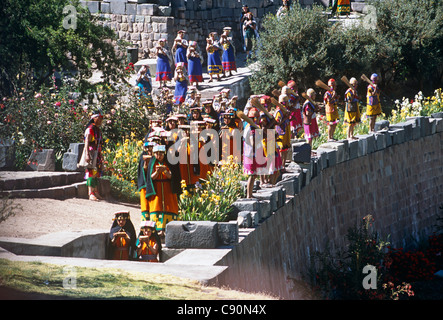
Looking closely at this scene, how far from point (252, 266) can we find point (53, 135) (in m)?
6.46

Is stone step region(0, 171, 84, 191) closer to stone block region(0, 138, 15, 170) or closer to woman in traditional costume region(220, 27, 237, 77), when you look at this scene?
stone block region(0, 138, 15, 170)

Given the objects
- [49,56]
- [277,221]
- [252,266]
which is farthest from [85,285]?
[49,56]

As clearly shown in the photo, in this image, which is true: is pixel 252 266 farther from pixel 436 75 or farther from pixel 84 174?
pixel 436 75

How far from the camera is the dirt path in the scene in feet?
38.1

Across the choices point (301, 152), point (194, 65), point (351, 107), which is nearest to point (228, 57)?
point (194, 65)

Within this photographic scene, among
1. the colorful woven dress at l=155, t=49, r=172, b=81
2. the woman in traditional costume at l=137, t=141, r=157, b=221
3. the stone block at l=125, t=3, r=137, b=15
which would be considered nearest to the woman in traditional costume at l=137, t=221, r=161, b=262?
the woman in traditional costume at l=137, t=141, r=157, b=221

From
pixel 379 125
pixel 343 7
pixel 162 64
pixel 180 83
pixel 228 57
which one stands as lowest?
pixel 379 125

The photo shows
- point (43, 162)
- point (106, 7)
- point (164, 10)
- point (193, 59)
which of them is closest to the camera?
point (43, 162)

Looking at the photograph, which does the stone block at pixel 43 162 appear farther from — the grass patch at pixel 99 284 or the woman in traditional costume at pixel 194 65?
the woman in traditional costume at pixel 194 65

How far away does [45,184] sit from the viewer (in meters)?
→ 14.6

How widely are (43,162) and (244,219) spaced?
541cm

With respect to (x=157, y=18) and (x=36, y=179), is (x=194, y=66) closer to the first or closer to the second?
(x=157, y=18)

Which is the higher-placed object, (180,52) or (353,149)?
(180,52)

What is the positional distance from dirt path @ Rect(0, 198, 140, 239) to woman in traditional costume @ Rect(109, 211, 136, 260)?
1.12 m
